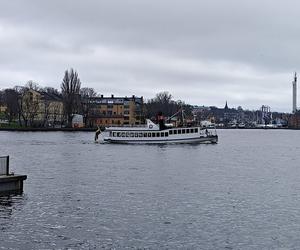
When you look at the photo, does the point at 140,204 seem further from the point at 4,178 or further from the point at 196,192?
the point at 4,178

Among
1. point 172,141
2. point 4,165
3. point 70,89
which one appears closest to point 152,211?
point 4,165

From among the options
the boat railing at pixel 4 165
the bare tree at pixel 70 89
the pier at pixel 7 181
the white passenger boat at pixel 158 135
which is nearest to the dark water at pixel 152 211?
the pier at pixel 7 181

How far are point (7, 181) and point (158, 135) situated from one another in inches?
3274

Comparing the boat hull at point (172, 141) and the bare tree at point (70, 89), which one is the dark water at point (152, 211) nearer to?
the boat hull at point (172, 141)

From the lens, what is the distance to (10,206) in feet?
105

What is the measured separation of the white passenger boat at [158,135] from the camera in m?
117

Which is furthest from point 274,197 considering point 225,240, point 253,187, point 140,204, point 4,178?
point 4,178

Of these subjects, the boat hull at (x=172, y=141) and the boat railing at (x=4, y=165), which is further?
the boat hull at (x=172, y=141)

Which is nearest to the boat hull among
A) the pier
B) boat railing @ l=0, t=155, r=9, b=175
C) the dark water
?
the dark water

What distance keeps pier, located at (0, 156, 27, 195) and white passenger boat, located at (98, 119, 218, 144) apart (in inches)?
3179

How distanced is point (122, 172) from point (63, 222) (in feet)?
84.6

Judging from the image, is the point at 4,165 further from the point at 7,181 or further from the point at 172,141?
the point at 172,141

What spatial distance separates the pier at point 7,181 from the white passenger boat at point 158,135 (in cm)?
8075

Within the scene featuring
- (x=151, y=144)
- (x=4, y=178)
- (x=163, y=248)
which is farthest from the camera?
(x=151, y=144)
